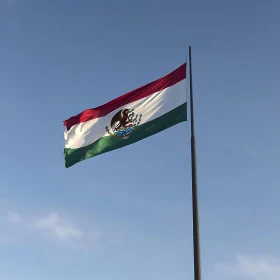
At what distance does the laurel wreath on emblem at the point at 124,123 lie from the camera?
59.7 feet

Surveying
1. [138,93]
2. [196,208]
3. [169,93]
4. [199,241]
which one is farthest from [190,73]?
[199,241]

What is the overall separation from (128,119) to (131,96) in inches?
49.9

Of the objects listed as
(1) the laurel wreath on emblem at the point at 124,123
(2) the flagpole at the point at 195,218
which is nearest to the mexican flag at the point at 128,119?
(1) the laurel wreath on emblem at the point at 124,123

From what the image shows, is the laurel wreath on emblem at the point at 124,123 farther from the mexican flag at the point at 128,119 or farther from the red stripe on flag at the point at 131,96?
the red stripe on flag at the point at 131,96

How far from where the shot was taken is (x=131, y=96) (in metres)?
19.3

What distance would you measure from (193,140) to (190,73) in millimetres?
3513

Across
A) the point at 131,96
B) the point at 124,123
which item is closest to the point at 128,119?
the point at 124,123

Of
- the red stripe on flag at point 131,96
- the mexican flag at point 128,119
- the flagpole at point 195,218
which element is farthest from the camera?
the red stripe on flag at point 131,96

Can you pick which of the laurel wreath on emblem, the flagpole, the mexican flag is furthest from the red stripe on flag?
the flagpole

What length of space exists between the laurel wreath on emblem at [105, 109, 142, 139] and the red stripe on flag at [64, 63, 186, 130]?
1.82 feet

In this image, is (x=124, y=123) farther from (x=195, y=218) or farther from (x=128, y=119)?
(x=195, y=218)

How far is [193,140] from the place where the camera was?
14.9 metres

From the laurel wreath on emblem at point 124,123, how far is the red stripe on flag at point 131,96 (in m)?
0.55

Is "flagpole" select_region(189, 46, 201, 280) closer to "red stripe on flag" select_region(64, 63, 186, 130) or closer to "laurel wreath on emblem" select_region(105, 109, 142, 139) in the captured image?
"red stripe on flag" select_region(64, 63, 186, 130)
